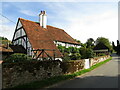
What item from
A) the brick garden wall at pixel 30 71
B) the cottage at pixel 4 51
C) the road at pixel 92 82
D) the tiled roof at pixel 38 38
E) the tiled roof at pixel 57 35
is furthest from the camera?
the tiled roof at pixel 57 35

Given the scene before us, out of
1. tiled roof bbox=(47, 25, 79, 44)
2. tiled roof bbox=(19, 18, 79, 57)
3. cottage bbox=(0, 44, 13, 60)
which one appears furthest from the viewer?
tiled roof bbox=(47, 25, 79, 44)

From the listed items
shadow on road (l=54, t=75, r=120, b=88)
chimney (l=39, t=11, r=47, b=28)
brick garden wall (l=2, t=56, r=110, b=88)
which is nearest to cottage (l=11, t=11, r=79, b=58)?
chimney (l=39, t=11, r=47, b=28)

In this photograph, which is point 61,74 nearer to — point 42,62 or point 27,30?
point 42,62

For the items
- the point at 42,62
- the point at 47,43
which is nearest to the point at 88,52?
the point at 47,43

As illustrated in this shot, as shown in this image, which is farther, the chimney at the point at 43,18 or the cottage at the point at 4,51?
the chimney at the point at 43,18

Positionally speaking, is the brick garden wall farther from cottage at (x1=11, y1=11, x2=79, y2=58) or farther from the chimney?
the chimney

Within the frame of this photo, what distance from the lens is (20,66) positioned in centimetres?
790

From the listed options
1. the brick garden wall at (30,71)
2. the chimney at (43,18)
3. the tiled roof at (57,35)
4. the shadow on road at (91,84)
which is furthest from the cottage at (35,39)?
the shadow on road at (91,84)

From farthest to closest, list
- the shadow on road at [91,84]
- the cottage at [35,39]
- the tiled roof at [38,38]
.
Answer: the tiled roof at [38,38]
the cottage at [35,39]
the shadow on road at [91,84]

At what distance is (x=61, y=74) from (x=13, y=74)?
15.5 feet

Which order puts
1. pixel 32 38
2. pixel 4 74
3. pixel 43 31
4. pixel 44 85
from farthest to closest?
pixel 43 31
pixel 32 38
pixel 44 85
pixel 4 74

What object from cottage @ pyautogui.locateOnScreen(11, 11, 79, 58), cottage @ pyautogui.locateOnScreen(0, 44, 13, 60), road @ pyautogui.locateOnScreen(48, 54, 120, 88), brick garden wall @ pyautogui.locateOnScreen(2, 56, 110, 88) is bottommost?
road @ pyautogui.locateOnScreen(48, 54, 120, 88)

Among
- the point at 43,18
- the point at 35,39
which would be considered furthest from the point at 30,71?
the point at 43,18

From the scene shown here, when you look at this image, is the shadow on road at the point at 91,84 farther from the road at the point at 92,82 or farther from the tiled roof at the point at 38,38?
the tiled roof at the point at 38,38
